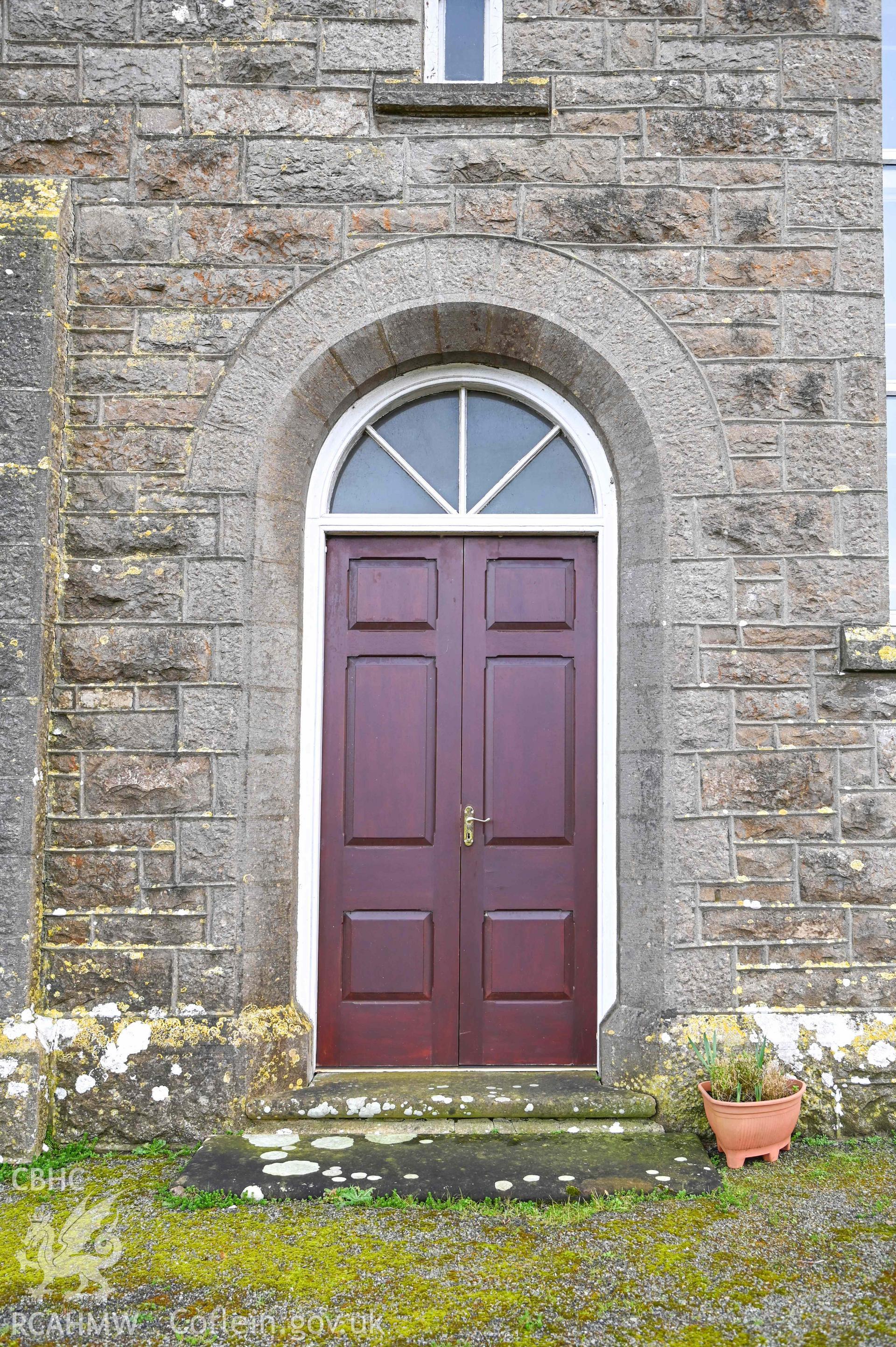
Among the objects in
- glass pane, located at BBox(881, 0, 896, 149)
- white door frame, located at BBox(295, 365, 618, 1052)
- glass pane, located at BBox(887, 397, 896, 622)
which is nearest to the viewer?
white door frame, located at BBox(295, 365, 618, 1052)

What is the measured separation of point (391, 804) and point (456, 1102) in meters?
1.26

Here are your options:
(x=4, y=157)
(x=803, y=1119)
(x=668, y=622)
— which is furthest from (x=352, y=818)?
(x=4, y=157)

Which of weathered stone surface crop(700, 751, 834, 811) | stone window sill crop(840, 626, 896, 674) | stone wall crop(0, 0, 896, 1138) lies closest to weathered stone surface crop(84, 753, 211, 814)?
stone wall crop(0, 0, 896, 1138)

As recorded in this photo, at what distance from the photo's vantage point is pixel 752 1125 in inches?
137

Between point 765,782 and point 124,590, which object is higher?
point 124,590

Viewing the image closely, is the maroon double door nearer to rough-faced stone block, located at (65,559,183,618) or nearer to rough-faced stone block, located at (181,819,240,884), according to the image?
rough-faced stone block, located at (181,819,240,884)

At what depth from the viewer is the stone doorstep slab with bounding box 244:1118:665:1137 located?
367 cm

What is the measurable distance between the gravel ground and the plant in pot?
0.14 metres

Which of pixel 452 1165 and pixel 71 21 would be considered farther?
pixel 71 21

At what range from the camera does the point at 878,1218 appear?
122 inches

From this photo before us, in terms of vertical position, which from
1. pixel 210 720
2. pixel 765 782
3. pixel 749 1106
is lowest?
pixel 749 1106

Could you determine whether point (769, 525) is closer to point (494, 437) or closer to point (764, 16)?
point (494, 437)

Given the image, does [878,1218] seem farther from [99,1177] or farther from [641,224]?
[641,224]

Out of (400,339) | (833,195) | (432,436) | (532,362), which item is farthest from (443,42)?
(833,195)
